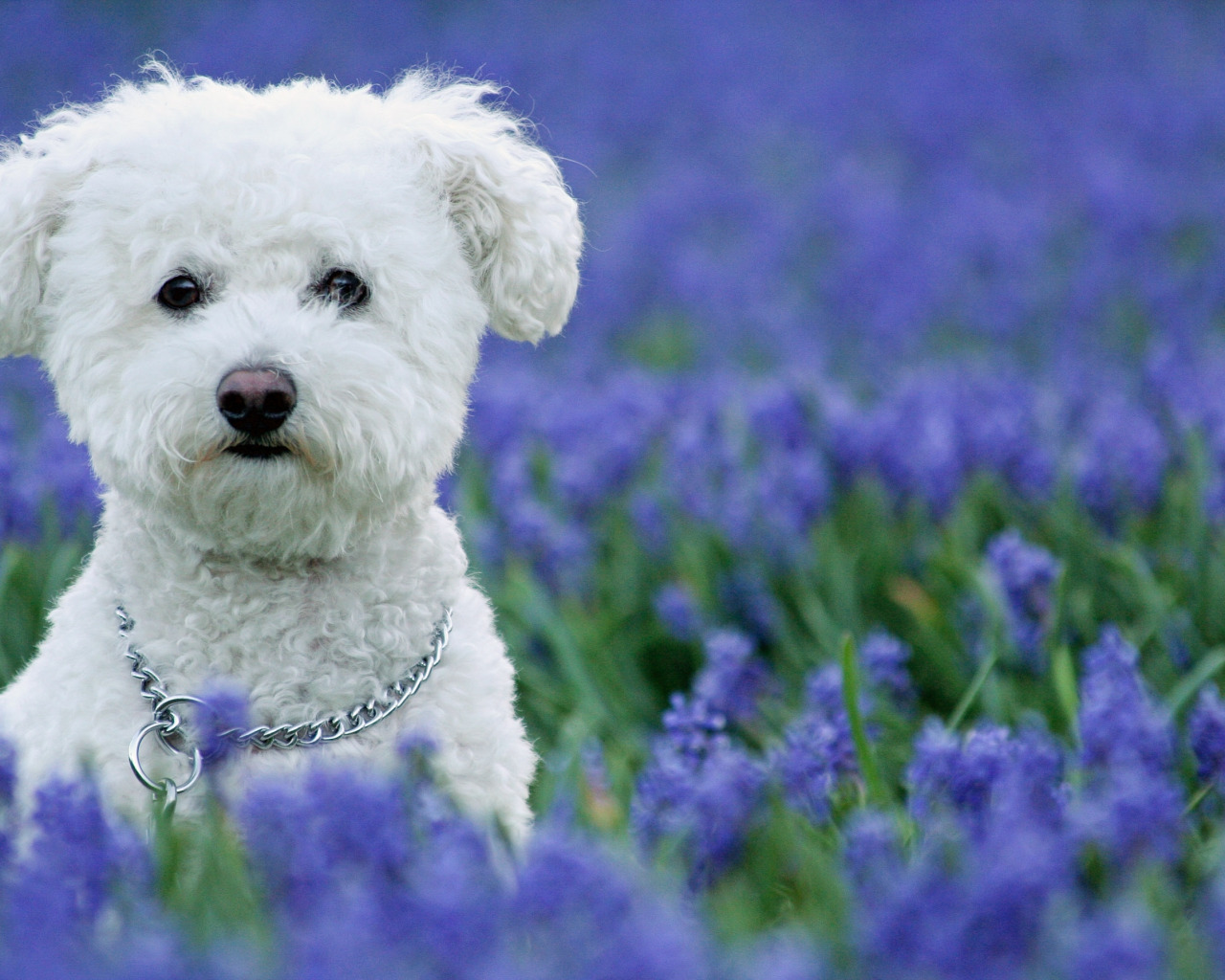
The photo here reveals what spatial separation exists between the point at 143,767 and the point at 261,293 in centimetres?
81

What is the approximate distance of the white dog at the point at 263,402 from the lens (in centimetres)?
218

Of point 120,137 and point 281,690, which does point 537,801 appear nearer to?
point 281,690

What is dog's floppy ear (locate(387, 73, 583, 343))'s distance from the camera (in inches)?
99.2

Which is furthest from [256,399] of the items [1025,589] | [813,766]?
[1025,589]

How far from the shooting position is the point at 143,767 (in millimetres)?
2252

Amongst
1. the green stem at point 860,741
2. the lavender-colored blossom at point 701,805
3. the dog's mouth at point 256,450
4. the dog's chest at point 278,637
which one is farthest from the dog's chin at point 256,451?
the green stem at point 860,741

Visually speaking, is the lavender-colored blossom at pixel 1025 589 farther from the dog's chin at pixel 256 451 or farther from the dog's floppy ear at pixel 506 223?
the dog's chin at pixel 256 451

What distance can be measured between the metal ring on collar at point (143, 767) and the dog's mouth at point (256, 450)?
0.47m

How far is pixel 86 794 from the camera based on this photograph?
1.98 metres

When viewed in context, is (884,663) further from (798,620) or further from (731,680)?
(798,620)

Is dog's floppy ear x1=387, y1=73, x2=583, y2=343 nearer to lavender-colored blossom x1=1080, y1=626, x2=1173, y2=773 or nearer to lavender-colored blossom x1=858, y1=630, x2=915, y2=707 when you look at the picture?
lavender-colored blossom x1=1080, y1=626, x2=1173, y2=773

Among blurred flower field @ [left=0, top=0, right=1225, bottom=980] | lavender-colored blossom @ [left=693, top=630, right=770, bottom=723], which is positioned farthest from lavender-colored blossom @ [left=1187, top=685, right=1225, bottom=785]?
lavender-colored blossom @ [left=693, top=630, right=770, bottom=723]

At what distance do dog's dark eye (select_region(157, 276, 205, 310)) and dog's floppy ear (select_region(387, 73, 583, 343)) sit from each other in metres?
0.49

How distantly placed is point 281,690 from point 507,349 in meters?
6.92
